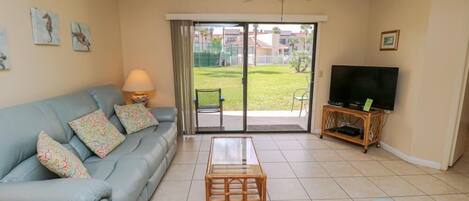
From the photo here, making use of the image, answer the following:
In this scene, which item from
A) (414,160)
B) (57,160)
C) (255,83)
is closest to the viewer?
(57,160)

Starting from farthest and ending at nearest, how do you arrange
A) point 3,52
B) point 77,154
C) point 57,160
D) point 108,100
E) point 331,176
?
1. point 108,100
2. point 331,176
3. point 77,154
4. point 3,52
5. point 57,160

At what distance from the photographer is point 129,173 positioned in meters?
1.93

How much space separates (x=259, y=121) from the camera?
4.80 metres

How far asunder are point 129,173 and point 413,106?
10.7ft

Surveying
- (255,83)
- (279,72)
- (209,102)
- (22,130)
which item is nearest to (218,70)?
(209,102)

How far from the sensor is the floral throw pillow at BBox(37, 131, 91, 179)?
5.20ft

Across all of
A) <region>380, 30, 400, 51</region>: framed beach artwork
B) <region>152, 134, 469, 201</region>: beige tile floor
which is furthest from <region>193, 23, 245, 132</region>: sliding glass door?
<region>380, 30, 400, 51</region>: framed beach artwork

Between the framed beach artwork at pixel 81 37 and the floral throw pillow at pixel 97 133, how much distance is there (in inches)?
33.3

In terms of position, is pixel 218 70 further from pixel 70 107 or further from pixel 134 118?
pixel 70 107

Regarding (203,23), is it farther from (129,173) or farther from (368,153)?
(368,153)

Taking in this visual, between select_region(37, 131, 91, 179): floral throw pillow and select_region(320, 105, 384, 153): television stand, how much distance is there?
3.30m

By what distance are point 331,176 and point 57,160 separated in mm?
2552

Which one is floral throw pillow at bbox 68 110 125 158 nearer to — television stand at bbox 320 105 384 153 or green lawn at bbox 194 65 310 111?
green lawn at bbox 194 65 310 111

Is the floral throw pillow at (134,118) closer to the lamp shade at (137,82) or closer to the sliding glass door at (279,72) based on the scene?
the lamp shade at (137,82)
